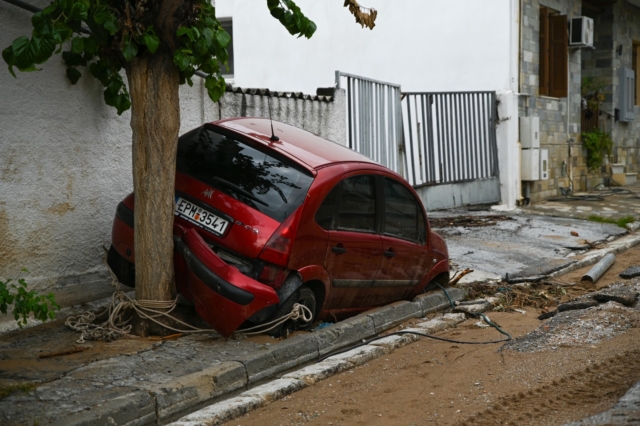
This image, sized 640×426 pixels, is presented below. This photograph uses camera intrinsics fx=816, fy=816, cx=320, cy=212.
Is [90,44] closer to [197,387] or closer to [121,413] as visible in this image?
[197,387]

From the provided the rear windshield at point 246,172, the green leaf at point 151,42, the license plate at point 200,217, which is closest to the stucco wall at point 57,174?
the rear windshield at point 246,172

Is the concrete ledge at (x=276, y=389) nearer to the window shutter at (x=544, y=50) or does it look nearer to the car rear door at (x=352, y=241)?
the car rear door at (x=352, y=241)

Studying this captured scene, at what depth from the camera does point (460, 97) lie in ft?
53.2

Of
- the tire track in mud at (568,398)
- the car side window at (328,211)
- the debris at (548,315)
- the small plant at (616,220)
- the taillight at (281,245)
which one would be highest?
the car side window at (328,211)

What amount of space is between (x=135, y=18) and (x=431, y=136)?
9.87 meters

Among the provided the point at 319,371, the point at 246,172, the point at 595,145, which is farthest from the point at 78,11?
the point at 595,145

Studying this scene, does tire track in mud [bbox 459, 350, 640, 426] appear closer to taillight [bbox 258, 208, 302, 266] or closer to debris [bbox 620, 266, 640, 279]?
taillight [bbox 258, 208, 302, 266]

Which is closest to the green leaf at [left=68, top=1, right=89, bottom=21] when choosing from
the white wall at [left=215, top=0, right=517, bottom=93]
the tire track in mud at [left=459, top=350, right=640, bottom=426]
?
the tire track in mud at [left=459, top=350, right=640, bottom=426]

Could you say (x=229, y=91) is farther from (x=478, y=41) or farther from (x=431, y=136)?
(x=478, y=41)

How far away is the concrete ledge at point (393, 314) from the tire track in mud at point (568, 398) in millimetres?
2025

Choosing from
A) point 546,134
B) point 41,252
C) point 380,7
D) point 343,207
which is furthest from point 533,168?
point 41,252

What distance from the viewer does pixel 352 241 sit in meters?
7.02

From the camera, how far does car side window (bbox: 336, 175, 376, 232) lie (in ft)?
22.9

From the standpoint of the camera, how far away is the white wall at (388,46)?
56.1 feet
